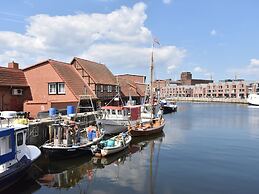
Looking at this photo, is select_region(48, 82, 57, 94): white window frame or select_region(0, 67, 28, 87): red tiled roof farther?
select_region(48, 82, 57, 94): white window frame

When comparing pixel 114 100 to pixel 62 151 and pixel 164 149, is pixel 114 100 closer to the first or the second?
pixel 164 149

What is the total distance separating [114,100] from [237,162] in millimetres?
31650

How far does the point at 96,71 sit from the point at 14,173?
1436 inches

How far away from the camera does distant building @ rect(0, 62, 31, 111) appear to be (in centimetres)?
3819

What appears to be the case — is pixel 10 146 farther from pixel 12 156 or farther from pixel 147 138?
pixel 147 138

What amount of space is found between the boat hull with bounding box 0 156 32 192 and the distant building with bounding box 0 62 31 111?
2023 centimetres

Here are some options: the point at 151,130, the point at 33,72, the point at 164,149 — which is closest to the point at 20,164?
the point at 164,149

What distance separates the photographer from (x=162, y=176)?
72.1ft

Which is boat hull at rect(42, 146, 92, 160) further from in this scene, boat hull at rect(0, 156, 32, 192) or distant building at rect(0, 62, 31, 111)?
distant building at rect(0, 62, 31, 111)

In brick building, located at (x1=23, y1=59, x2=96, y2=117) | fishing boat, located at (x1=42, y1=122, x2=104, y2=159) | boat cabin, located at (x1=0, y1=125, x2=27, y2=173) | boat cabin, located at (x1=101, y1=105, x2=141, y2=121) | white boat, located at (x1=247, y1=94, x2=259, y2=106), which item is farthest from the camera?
white boat, located at (x1=247, y1=94, x2=259, y2=106)

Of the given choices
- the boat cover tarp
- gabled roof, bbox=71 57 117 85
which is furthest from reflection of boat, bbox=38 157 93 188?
gabled roof, bbox=71 57 117 85

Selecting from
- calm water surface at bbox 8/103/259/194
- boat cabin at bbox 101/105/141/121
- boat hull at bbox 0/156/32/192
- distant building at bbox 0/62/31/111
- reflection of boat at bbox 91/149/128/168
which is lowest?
calm water surface at bbox 8/103/259/194

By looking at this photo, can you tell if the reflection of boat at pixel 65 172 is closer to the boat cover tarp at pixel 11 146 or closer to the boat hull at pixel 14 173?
the boat hull at pixel 14 173

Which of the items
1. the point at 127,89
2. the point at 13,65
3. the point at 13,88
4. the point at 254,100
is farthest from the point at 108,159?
the point at 254,100
